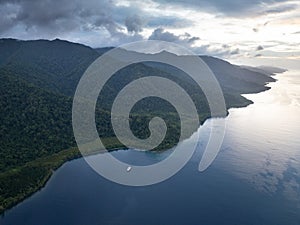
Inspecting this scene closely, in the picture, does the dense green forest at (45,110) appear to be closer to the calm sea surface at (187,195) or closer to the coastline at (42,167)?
the coastline at (42,167)

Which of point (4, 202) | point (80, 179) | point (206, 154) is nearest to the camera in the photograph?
point (4, 202)

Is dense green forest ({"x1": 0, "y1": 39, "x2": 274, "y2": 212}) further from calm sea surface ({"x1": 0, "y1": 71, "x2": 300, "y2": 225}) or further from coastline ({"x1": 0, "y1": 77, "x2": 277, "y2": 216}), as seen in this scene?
calm sea surface ({"x1": 0, "y1": 71, "x2": 300, "y2": 225})

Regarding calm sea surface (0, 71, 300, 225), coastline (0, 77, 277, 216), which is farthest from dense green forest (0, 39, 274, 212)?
calm sea surface (0, 71, 300, 225)

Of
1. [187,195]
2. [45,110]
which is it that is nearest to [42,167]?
[45,110]

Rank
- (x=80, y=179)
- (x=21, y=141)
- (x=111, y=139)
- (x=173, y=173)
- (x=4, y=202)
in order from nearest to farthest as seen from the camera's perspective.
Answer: (x=4, y=202), (x=80, y=179), (x=173, y=173), (x=21, y=141), (x=111, y=139)

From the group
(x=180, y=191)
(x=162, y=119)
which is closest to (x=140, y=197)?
(x=180, y=191)

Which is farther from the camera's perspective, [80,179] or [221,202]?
[80,179]

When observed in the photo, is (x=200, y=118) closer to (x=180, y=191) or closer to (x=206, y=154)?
(x=206, y=154)

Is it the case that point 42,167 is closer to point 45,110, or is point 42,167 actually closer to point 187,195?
point 45,110
